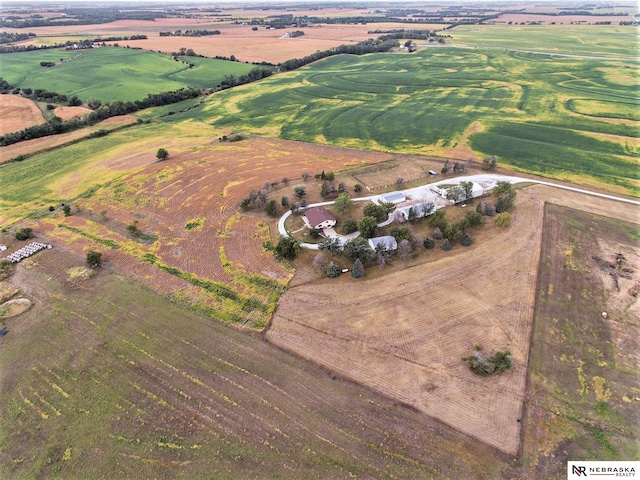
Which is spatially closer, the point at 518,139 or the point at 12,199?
the point at 12,199

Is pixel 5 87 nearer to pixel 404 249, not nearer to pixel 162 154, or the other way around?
pixel 162 154

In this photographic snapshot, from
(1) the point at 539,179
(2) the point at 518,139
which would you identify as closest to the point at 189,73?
(2) the point at 518,139

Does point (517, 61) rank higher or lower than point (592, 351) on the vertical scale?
higher

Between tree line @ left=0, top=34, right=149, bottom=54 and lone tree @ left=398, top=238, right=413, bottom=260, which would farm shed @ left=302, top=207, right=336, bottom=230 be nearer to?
lone tree @ left=398, top=238, right=413, bottom=260

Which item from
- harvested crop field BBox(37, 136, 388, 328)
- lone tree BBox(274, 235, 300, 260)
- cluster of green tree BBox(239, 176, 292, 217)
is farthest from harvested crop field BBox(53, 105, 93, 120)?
lone tree BBox(274, 235, 300, 260)

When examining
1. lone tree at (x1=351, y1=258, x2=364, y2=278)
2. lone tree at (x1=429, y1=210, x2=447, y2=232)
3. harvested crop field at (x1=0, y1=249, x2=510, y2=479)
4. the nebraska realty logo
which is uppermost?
lone tree at (x1=429, y1=210, x2=447, y2=232)

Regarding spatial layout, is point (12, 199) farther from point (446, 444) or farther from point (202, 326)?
point (446, 444)

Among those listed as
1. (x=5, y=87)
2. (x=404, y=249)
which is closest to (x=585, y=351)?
(x=404, y=249)
